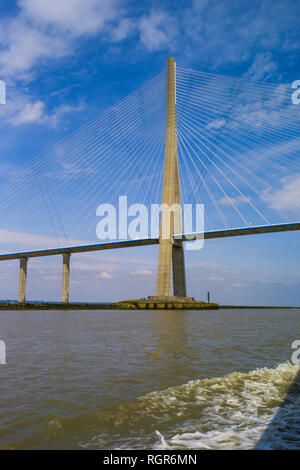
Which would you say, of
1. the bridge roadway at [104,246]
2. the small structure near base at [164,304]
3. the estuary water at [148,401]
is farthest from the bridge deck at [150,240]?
the estuary water at [148,401]

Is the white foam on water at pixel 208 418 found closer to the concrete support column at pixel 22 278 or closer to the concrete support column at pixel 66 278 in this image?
the concrete support column at pixel 66 278

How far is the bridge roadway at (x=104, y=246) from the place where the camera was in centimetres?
4216

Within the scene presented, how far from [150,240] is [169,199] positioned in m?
10.6

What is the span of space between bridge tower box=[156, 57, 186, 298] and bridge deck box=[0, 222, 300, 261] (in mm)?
2045

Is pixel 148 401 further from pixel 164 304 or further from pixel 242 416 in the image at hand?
pixel 164 304

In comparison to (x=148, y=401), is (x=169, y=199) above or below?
above

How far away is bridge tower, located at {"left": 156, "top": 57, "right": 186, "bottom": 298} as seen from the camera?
3888 cm

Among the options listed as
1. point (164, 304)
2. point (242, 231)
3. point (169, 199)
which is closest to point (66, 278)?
point (164, 304)

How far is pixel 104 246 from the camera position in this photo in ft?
174

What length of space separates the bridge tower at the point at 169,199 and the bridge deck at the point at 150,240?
80.5 inches

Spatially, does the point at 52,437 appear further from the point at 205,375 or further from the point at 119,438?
the point at 205,375

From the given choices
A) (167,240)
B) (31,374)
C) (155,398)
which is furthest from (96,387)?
(167,240)

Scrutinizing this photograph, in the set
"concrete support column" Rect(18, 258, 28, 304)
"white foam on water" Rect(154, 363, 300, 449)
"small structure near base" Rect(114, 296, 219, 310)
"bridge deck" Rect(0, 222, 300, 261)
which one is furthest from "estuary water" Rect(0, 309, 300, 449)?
"concrete support column" Rect(18, 258, 28, 304)

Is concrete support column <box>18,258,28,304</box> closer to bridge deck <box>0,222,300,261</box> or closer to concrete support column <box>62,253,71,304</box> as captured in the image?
bridge deck <box>0,222,300,261</box>
